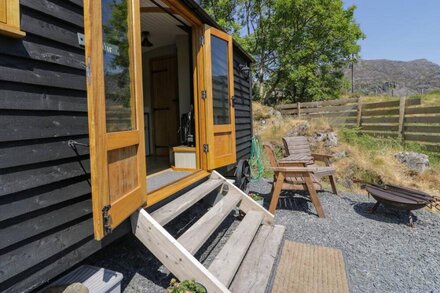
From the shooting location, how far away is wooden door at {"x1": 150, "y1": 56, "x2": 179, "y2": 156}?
501cm

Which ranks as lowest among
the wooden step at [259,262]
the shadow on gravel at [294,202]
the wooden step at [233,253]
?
the shadow on gravel at [294,202]

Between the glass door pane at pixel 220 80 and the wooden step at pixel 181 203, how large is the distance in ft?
2.81

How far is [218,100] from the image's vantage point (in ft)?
11.6

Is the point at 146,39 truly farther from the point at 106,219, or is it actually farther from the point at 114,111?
the point at 106,219

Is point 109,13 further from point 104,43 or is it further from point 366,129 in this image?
point 366,129

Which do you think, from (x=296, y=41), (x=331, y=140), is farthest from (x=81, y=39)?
(x=296, y=41)

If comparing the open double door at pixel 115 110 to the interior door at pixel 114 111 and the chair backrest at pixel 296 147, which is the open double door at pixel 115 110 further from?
the chair backrest at pixel 296 147

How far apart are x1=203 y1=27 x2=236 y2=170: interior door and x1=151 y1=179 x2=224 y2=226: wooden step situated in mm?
325

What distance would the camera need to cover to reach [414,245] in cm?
283

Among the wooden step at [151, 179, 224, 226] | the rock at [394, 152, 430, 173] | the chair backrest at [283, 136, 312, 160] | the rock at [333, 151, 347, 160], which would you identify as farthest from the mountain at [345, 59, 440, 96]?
the wooden step at [151, 179, 224, 226]

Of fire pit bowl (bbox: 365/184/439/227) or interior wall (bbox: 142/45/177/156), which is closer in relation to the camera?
fire pit bowl (bbox: 365/184/439/227)

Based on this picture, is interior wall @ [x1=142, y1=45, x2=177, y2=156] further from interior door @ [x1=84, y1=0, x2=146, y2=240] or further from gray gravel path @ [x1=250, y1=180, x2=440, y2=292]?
interior door @ [x1=84, y1=0, x2=146, y2=240]

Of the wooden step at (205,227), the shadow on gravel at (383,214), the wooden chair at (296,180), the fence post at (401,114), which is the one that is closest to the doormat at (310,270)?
the wooden step at (205,227)

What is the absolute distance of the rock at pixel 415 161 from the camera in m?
5.58
